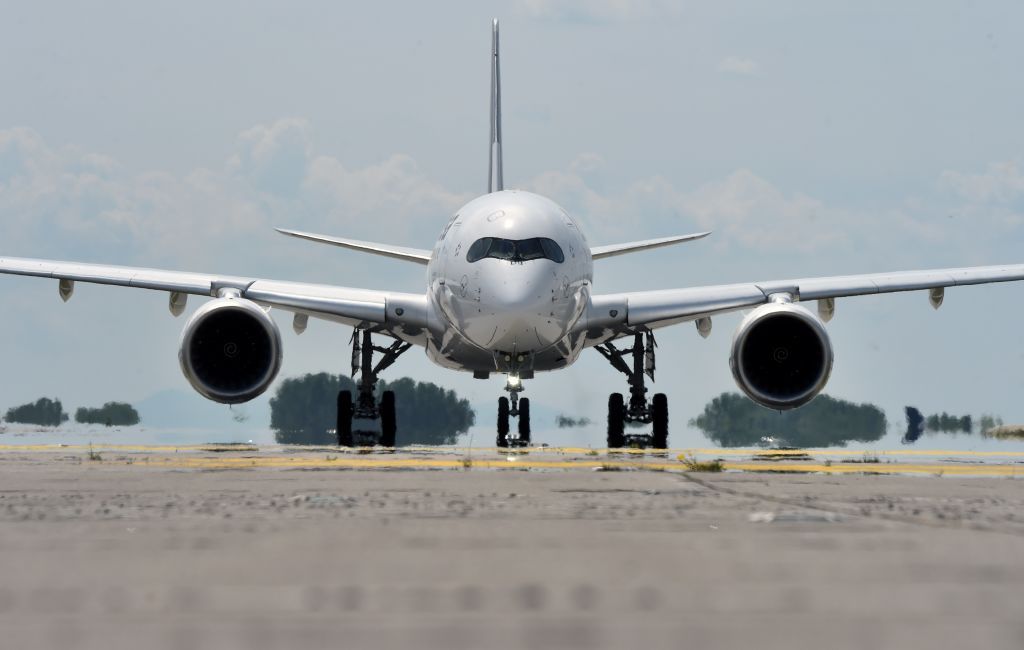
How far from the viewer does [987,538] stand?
6.36 meters

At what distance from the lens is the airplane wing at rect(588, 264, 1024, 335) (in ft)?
75.4

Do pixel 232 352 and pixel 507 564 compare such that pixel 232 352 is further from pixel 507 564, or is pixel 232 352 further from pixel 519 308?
pixel 507 564

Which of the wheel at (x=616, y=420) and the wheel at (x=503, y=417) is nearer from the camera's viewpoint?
the wheel at (x=616, y=420)

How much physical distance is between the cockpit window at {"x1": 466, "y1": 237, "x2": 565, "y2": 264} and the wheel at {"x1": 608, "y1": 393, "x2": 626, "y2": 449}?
15.1ft

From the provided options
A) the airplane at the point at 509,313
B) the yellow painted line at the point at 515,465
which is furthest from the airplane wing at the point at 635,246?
the yellow painted line at the point at 515,465

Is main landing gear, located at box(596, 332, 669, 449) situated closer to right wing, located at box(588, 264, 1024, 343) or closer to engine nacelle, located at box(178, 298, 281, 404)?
right wing, located at box(588, 264, 1024, 343)

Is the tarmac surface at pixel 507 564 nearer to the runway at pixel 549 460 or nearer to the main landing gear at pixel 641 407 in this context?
the runway at pixel 549 460

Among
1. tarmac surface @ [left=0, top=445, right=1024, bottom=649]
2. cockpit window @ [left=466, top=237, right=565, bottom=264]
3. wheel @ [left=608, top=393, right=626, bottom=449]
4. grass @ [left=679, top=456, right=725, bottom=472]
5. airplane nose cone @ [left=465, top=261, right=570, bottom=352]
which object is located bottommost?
tarmac surface @ [left=0, top=445, right=1024, bottom=649]

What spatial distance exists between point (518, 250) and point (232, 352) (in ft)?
14.0

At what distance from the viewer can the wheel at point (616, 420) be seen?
24234mm

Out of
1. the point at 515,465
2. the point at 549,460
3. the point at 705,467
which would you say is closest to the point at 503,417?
→ the point at 549,460

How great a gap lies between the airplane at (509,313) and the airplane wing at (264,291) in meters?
0.02

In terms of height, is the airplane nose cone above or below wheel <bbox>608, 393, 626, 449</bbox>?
above

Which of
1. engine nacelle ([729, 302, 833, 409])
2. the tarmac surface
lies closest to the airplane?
engine nacelle ([729, 302, 833, 409])
